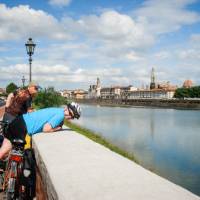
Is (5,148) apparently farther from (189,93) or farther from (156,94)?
(156,94)

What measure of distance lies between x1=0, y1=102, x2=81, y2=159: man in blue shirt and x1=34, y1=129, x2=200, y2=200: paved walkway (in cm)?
35

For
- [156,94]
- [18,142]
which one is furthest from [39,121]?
[156,94]

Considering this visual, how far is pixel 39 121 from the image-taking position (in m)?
4.33

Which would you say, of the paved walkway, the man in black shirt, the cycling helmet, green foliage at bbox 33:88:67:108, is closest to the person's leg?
the paved walkway

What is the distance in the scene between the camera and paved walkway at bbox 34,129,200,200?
198 cm

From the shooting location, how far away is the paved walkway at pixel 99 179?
1.98 m

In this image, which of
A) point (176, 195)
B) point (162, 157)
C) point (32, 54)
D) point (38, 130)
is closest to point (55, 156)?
point (38, 130)

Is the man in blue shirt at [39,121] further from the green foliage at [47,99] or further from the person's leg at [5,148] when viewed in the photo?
the green foliage at [47,99]

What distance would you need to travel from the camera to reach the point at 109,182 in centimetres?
226

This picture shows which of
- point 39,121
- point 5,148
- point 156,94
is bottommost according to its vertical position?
point 156,94

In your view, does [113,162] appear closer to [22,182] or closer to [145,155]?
[22,182]

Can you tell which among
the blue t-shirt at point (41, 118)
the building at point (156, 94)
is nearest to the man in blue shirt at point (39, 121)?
the blue t-shirt at point (41, 118)

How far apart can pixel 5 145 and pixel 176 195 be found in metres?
2.09

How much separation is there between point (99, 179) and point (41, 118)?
2.10m
